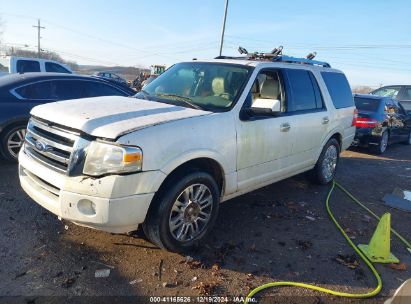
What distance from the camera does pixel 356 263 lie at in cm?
383

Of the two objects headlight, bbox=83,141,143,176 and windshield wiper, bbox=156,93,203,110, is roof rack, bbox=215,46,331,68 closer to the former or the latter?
windshield wiper, bbox=156,93,203,110

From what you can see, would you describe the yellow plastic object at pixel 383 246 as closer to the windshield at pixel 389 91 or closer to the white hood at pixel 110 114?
the white hood at pixel 110 114

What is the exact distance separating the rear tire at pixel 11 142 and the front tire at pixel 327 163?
5.05 m

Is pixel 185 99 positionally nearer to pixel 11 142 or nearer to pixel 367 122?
pixel 11 142

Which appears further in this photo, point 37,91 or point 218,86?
point 37,91

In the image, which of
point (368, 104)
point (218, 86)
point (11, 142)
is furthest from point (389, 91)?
point (11, 142)

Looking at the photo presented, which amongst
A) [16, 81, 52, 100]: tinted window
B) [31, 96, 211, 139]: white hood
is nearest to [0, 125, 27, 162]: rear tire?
[16, 81, 52, 100]: tinted window

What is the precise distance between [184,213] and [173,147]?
0.74 meters

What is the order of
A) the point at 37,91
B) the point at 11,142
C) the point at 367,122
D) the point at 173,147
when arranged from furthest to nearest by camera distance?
1. the point at 367,122
2. the point at 37,91
3. the point at 11,142
4. the point at 173,147

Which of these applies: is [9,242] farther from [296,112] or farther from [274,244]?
[296,112]

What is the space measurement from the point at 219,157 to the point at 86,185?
1407 millimetres

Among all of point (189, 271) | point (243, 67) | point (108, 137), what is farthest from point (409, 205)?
point (108, 137)

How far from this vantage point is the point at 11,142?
601 cm

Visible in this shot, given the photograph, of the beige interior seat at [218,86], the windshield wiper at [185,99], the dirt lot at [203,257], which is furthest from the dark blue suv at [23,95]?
the beige interior seat at [218,86]
